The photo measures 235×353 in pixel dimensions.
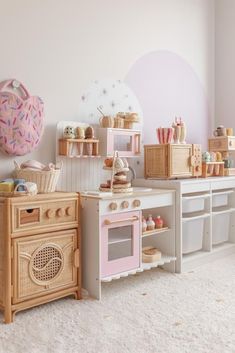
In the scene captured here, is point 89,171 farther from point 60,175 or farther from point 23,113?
point 23,113

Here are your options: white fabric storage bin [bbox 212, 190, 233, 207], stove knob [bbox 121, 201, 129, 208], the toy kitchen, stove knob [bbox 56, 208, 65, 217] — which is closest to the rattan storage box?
the toy kitchen

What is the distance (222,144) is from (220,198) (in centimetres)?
56

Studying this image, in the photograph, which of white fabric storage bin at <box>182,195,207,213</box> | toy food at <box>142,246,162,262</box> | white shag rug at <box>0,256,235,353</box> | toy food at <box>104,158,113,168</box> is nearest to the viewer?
white shag rug at <box>0,256,235,353</box>

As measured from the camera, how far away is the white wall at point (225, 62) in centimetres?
432

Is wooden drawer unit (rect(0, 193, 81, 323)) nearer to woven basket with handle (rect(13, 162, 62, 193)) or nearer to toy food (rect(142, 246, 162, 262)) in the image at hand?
woven basket with handle (rect(13, 162, 62, 193))

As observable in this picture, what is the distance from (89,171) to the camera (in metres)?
3.09

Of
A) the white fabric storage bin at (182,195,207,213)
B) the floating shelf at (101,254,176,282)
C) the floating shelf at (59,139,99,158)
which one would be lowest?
the floating shelf at (101,254,176,282)

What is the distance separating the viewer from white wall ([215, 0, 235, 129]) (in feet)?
14.2

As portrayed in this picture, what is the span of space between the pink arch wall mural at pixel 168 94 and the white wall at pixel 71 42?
4.8 inches

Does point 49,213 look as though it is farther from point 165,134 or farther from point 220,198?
point 220,198

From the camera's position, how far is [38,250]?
2322 mm

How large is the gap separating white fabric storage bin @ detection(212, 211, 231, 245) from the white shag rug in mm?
779

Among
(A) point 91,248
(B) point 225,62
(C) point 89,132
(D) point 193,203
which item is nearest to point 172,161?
(D) point 193,203

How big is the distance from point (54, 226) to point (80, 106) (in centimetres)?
108
